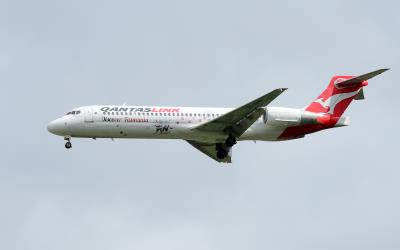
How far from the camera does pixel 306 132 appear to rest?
155ft

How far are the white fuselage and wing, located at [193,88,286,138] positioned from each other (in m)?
0.65

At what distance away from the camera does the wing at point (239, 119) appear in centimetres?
4366

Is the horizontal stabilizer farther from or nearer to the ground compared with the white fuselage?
farther from the ground

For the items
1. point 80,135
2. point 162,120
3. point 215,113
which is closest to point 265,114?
point 215,113

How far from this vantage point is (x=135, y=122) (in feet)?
147

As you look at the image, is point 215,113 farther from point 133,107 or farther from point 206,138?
point 133,107

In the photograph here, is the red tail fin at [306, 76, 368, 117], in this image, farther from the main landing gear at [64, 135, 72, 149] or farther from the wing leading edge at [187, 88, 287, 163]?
the main landing gear at [64, 135, 72, 149]

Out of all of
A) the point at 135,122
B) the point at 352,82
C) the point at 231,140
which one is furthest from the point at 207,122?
the point at 352,82

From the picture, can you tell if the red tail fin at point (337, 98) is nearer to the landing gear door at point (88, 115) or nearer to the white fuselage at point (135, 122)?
the white fuselage at point (135, 122)

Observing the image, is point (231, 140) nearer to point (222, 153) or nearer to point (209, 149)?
point (222, 153)

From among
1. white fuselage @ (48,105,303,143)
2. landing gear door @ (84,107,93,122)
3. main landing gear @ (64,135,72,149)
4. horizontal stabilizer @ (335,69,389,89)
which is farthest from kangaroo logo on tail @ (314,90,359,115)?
main landing gear @ (64,135,72,149)

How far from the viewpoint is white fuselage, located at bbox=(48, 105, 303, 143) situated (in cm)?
4481

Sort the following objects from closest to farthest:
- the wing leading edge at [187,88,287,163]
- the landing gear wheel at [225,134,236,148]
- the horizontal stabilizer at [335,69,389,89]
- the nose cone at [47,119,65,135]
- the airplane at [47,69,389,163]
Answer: the wing leading edge at [187,88,287,163] < the airplane at [47,69,389,163] < the nose cone at [47,119,65,135] < the landing gear wheel at [225,134,236,148] < the horizontal stabilizer at [335,69,389,89]

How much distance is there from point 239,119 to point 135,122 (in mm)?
5265
